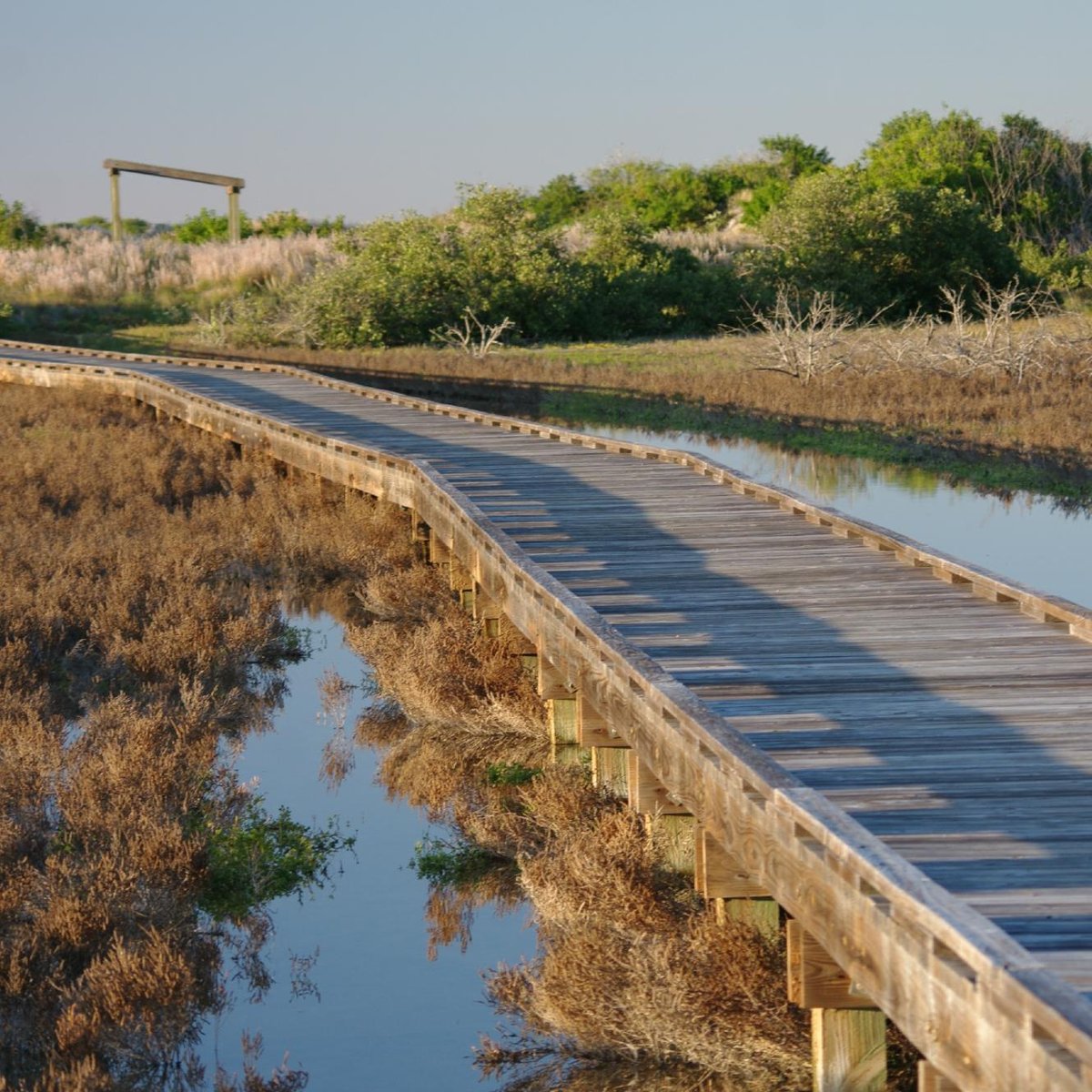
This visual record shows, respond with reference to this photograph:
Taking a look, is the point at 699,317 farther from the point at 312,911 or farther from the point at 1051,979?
the point at 1051,979

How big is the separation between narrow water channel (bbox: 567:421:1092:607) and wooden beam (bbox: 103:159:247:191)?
27.5 meters

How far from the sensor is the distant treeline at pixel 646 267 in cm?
3550

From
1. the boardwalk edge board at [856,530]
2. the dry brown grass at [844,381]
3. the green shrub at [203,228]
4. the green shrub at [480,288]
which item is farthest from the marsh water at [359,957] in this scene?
the green shrub at [203,228]

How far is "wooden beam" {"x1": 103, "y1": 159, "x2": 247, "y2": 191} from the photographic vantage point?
148ft

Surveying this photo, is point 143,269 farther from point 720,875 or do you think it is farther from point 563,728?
point 720,875

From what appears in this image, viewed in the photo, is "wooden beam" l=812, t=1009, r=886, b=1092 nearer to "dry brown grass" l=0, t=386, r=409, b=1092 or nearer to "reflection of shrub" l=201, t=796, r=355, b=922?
"dry brown grass" l=0, t=386, r=409, b=1092

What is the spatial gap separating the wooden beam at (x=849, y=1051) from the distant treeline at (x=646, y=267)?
28069 millimetres

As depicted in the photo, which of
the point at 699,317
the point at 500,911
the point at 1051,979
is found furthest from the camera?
the point at 699,317

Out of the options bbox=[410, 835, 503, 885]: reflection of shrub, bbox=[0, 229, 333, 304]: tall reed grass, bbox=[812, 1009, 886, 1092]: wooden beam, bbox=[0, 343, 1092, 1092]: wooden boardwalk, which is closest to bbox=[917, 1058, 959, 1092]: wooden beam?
bbox=[0, 343, 1092, 1092]: wooden boardwalk

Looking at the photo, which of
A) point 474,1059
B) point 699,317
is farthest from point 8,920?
point 699,317

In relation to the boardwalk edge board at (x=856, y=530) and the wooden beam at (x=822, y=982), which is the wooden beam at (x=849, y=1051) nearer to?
the wooden beam at (x=822, y=982)

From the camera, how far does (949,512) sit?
633 inches

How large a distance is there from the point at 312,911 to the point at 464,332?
29499 millimetres

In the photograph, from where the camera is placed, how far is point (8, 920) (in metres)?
6.41
